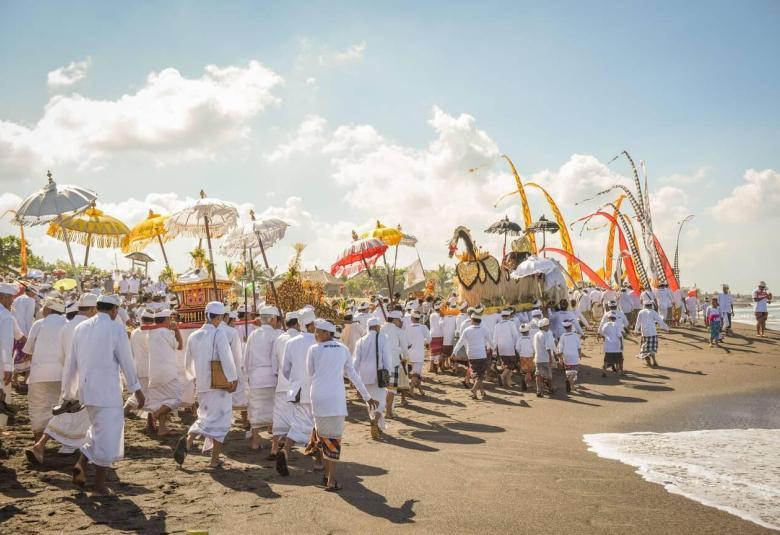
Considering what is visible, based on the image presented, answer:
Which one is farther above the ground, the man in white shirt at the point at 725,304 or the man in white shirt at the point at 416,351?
the man in white shirt at the point at 725,304

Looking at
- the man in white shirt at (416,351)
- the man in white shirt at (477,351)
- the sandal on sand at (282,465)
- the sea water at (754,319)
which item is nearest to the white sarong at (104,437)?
the sandal on sand at (282,465)

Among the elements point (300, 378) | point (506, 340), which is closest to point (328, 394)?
point (300, 378)

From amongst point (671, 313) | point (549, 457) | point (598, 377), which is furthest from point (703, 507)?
point (671, 313)

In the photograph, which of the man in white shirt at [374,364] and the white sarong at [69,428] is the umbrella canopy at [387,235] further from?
the white sarong at [69,428]

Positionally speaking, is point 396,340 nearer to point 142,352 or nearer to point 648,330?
A: point 142,352

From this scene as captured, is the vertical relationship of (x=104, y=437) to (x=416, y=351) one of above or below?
below

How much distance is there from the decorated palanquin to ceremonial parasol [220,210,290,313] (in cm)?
84

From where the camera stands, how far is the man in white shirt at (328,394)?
623cm

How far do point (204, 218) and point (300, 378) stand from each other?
213 inches

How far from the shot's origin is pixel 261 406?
808cm

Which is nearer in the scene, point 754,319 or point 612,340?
point 612,340

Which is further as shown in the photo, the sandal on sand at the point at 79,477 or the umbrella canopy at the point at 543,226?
the umbrella canopy at the point at 543,226

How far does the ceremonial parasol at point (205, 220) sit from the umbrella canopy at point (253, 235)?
0.39 meters

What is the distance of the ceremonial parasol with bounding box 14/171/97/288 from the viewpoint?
355 inches
